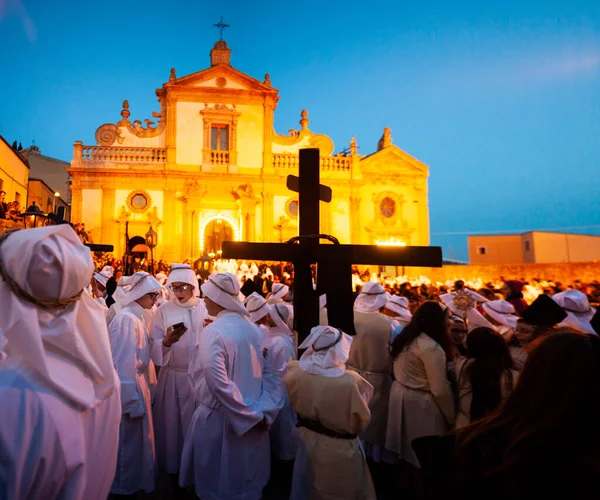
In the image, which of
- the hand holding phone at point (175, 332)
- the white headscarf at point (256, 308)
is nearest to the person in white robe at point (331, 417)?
the hand holding phone at point (175, 332)

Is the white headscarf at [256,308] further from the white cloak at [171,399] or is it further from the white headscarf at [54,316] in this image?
the white headscarf at [54,316]

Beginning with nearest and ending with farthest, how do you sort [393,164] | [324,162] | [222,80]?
[222,80] < [324,162] < [393,164]

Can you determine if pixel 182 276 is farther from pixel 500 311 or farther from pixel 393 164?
pixel 393 164

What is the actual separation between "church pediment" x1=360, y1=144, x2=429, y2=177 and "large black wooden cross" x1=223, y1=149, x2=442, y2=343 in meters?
24.3

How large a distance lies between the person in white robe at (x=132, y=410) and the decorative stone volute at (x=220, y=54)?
25400 mm

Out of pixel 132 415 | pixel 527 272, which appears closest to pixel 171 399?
pixel 132 415

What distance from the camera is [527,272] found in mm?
19125

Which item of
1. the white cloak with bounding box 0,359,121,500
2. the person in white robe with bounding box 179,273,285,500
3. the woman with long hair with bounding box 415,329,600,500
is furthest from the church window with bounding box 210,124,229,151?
the woman with long hair with bounding box 415,329,600,500

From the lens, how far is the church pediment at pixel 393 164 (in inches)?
1081

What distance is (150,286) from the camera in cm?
448

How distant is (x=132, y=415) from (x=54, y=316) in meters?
2.42

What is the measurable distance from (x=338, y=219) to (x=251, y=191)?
5529 mm

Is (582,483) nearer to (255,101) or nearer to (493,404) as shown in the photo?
(493,404)

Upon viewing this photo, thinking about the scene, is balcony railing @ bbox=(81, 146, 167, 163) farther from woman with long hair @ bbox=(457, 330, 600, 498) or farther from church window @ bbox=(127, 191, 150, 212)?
woman with long hair @ bbox=(457, 330, 600, 498)
